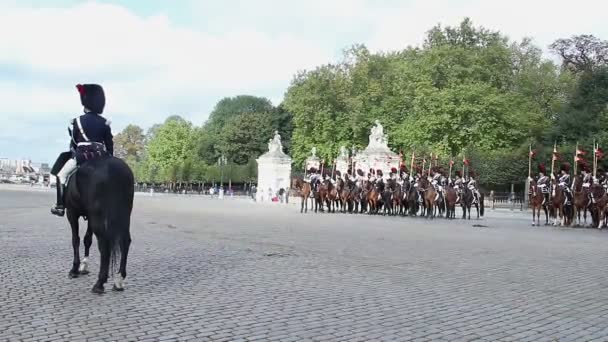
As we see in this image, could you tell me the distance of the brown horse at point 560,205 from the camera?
1116 inches

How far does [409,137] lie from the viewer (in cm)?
5950

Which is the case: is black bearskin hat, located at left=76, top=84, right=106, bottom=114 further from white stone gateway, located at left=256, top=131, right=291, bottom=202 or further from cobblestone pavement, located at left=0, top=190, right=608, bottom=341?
white stone gateway, located at left=256, top=131, right=291, bottom=202

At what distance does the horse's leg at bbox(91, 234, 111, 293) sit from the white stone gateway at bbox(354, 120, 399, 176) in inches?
1568

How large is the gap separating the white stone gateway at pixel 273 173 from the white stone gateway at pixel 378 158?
12202 mm

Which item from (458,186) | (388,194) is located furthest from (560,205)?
(388,194)

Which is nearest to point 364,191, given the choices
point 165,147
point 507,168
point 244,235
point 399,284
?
point 244,235

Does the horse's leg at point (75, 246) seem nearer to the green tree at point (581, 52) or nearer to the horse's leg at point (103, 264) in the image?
the horse's leg at point (103, 264)

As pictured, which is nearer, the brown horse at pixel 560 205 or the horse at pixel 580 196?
the horse at pixel 580 196

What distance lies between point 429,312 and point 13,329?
15.5 ft

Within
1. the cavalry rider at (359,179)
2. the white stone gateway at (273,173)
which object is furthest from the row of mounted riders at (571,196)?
the white stone gateway at (273,173)

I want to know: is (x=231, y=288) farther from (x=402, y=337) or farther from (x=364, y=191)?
(x=364, y=191)

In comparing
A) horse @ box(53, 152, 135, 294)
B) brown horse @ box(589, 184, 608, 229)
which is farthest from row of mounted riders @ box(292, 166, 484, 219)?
horse @ box(53, 152, 135, 294)

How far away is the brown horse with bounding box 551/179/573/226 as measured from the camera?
2834 centimetres

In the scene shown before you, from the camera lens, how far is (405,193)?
34.0m
